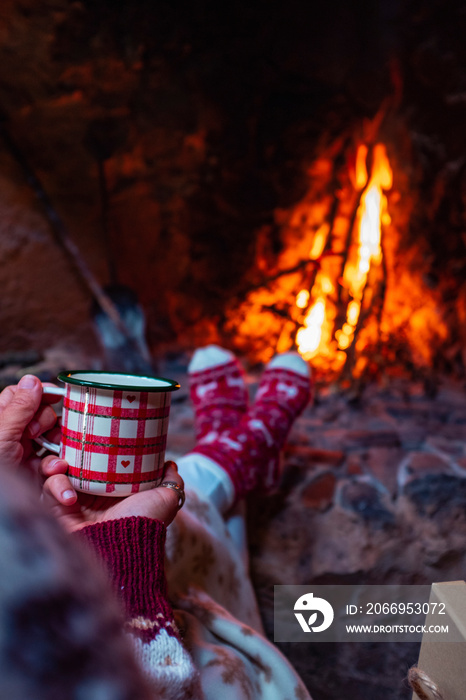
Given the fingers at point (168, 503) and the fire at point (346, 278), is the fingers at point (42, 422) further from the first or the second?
the fire at point (346, 278)

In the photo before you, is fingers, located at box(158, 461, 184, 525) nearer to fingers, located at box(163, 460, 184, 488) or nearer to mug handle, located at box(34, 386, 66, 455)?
fingers, located at box(163, 460, 184, 488)

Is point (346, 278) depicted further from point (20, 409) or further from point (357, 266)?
point (20, 409)

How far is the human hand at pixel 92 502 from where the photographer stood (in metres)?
0.50

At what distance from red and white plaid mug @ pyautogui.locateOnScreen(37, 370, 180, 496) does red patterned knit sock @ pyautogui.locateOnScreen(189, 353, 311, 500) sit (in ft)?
1.38

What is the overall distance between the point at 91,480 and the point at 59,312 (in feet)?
3.73

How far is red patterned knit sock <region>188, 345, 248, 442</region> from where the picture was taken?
1146 mm

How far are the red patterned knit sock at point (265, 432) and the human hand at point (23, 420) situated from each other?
42 cm

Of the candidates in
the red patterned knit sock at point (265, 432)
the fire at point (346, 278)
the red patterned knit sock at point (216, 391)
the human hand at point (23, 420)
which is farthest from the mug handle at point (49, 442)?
the fire at point (346, 278)

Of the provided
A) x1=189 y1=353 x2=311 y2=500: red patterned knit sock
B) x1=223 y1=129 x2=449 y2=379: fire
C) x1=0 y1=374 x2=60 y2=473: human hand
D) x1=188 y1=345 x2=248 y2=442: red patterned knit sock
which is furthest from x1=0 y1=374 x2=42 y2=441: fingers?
x1=223 y1=129 x2=449 y2=379: fire

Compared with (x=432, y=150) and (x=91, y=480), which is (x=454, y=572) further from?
(x=432, y=150)

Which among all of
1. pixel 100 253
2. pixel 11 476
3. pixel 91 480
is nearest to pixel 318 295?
pixel 100 253

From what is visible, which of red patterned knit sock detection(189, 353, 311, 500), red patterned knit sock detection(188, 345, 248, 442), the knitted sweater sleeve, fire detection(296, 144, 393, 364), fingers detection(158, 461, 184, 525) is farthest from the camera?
fire detection(296, 144, 393, 364)

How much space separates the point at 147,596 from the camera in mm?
438

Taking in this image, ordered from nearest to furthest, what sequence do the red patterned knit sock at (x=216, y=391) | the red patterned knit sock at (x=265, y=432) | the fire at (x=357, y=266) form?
the red patterned knit sock at (x=265, y=432)
the red patterned knit sock at (x=216, y=391)
the fire at (x=357, y=266)
